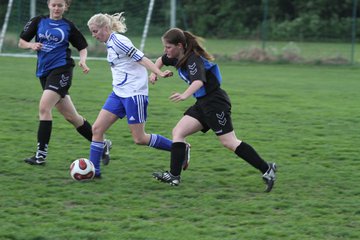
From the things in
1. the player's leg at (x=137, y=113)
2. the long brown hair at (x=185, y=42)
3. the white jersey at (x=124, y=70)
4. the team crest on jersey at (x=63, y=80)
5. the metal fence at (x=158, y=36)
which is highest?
the long brown hair at (x=185, y=42)

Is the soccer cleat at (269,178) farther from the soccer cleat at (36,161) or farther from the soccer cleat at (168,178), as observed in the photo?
the soccer cleat at (36,161)

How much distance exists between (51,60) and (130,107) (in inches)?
47.1

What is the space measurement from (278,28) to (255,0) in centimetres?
358

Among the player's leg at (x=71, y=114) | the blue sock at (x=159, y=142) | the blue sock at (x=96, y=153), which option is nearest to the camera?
the blue sock at (x=96, y=153)

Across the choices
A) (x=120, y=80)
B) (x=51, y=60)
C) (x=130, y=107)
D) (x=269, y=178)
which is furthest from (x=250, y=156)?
(x=51, y=60)

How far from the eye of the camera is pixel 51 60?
22.8 feet

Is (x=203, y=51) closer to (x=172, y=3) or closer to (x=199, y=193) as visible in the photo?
(x=199, y=193)

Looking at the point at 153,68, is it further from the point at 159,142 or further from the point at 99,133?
the point at 159,142

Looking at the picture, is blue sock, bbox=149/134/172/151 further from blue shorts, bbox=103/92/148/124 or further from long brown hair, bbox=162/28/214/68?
long brown hair, bbox=162/28/214/68

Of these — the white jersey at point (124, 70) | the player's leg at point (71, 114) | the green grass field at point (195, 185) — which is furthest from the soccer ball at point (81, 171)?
the player's leg at point (71, 114)

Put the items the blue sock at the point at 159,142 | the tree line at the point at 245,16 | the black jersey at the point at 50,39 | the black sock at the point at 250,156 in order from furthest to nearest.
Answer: the tree line at the point at 245,16
the black jersey at the point at 50,39
the blue sock at the point at 159,142
the black sock at the point at 250,156

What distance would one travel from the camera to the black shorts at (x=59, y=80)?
6.87 m

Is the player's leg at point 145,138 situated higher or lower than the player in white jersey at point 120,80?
lower

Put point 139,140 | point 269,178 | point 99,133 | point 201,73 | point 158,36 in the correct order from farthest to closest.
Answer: point 158,36
point 139,140
point 99,133
point 269,178
point 201,73
